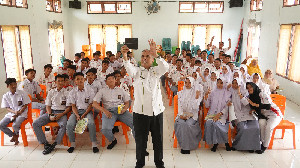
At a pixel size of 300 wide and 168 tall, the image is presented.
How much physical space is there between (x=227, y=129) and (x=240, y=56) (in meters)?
8.72

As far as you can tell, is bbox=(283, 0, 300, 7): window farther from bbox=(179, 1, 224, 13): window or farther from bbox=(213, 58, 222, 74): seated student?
bbox=(179, 1, 224, 13): window

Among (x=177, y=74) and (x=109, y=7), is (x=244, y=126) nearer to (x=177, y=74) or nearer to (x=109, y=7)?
(x=177, y=74)

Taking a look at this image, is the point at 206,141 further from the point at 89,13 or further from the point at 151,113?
the point at 89,13

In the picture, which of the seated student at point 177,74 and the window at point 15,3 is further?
the window at point 15,3

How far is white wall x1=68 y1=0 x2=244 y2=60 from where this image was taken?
1173 centimetres

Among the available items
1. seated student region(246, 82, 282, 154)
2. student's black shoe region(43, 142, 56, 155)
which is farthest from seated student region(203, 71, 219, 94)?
student's black shoe region(43, 142, 56, 155)

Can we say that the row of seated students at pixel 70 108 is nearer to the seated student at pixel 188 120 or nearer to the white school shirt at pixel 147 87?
the seated student at pixel 188 120

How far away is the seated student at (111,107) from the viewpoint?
3969mm

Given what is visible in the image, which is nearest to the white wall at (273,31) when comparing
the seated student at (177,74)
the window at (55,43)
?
the seated student at (177,74)

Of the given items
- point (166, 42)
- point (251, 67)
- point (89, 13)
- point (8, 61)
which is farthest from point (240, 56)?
point (8, 61)

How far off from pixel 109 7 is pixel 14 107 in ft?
28.4

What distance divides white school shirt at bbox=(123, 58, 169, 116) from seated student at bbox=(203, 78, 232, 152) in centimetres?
123

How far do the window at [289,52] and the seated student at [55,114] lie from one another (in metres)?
5.86

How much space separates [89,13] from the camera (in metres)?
11.7
